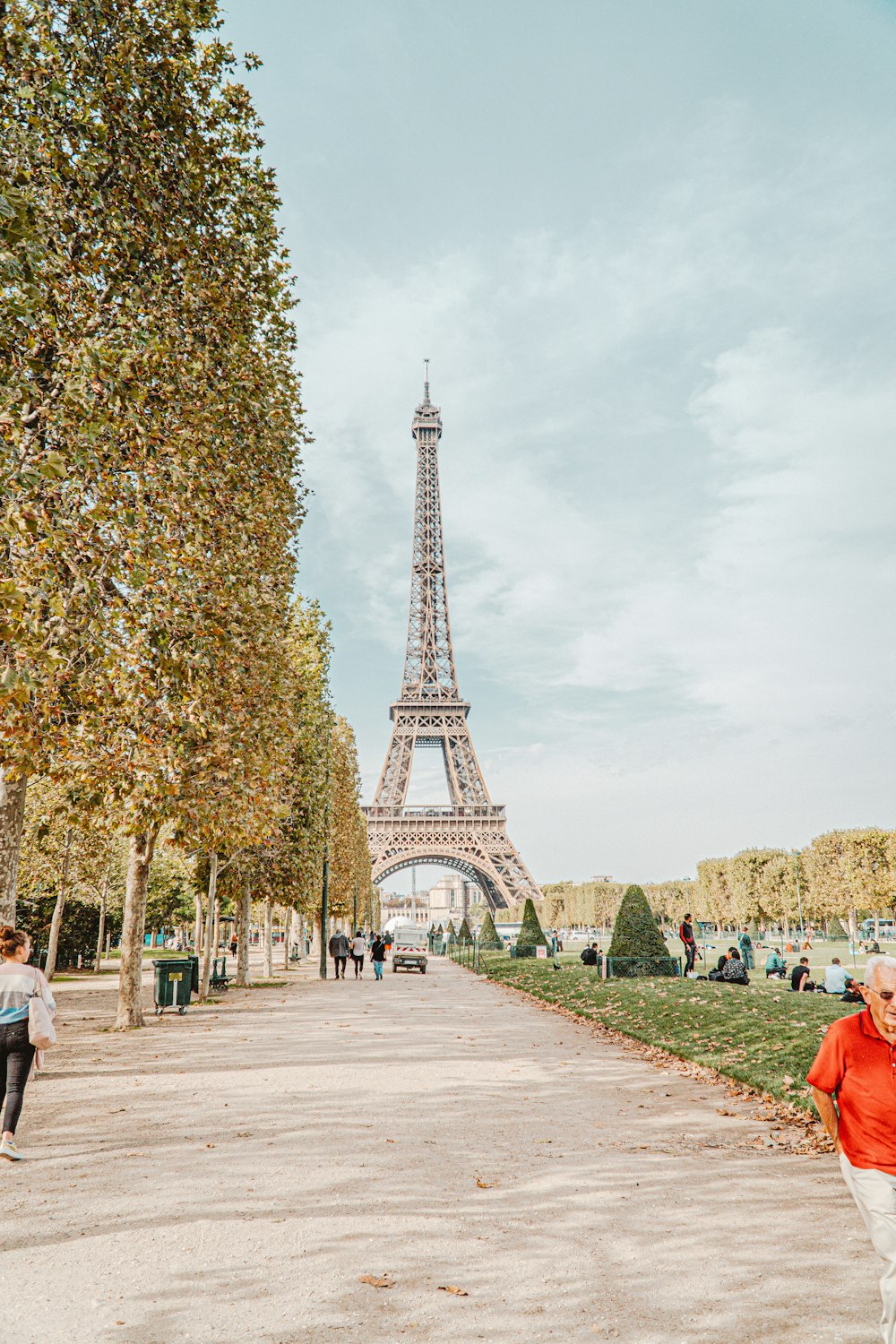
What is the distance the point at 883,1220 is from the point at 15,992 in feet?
20.8

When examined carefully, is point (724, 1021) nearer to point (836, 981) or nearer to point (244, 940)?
point (836, 981)

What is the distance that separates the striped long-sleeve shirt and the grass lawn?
7.17 metres

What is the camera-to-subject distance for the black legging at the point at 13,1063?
6.99m

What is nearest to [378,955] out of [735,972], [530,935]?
[530,935]

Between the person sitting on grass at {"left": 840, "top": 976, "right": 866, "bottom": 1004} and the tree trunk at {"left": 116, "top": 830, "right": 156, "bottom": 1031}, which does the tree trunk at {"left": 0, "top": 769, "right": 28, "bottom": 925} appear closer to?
the tree trunk at {"left": 116, "top": 830, "right": 156, "bottom": 1031}

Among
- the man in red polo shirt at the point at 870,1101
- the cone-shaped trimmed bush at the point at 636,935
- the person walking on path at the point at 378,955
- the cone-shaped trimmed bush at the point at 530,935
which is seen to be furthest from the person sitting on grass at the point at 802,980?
the cone-shaped trimmed bush at the point at 530,935

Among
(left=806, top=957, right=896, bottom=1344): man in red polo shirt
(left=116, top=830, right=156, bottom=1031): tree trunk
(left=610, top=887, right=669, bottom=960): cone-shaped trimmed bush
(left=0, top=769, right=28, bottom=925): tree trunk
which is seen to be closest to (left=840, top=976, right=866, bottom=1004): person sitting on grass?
(left=610, top=887, right=669, bottom=960): cone-shaped trimmed bush

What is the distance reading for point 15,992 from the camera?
7.10m

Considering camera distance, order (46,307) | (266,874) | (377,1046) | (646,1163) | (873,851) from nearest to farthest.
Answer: (646,1163) → (46,307) → (377,1046) → (266,874) → (873,851)

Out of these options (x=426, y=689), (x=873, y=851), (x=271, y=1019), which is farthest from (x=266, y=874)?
(x=426, y=689)

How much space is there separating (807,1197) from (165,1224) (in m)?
4.32

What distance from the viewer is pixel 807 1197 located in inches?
241

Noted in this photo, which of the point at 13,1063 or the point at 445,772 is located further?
the point at 445,772

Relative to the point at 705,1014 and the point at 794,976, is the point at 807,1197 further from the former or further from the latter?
the point at 794,976
